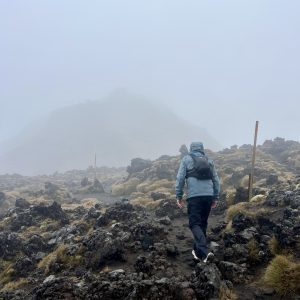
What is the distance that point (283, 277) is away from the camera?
26.6 ft

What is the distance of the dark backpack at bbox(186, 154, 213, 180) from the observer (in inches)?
412

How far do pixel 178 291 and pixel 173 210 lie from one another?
1228 centimetres

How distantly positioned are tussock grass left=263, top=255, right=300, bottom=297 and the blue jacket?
275cm

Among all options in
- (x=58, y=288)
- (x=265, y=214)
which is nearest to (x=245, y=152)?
(x=265, y=214)

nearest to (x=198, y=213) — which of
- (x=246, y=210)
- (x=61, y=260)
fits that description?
(x=61, y=260)

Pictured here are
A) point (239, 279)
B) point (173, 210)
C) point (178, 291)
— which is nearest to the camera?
point (178, 291)

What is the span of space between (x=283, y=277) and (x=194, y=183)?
343cm

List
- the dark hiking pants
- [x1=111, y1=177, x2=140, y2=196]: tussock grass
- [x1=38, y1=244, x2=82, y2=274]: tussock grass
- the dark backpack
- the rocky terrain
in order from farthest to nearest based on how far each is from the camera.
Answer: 1. [x1=111, y1=177, x2=140, y2=196]: tussock grass
2. [x1=38, y1=244, x2=82, y2=274]: tussock grass
3. the dark backpack
4. the dark hiking pants
5. the rocky terrain

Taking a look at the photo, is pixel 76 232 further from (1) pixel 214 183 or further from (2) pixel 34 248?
(1) pixel 214 183

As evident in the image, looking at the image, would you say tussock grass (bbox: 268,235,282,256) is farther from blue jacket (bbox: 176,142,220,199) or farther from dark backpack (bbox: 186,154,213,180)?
dark backpack (bbox: 186,154,213,180)

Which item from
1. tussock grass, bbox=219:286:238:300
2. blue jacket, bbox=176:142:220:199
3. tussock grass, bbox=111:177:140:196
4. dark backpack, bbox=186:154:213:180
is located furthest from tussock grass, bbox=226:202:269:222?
tussock grass, bbox=111:177:140:196

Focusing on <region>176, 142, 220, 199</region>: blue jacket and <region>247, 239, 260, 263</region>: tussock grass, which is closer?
<region>247, 239, 260, 263</region>: tussock grass

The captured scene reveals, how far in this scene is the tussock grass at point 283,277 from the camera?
7.83m

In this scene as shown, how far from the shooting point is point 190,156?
10859mm
